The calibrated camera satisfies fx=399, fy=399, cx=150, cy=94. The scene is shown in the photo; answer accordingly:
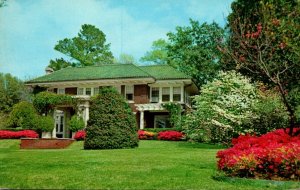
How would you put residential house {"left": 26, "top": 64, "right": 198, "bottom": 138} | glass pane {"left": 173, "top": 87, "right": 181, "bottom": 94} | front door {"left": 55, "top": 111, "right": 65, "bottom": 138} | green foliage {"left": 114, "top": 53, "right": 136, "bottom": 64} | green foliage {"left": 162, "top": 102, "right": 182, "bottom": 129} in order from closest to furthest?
green foliage {"left": 162, "top": 102, "right": 182, "bottom": 129}
residential house {"left": 26, "top": 64, "right": 198, "bottom": 138}
glass pane {"left": 173, "top": 87, "right": 181, "bottom": 94}
front door {"left": 55, "top": 111, "right": 65, "bottom": 138}
green foliage {"left": 114, "top": 53, "right": 136, "bottom": 64}

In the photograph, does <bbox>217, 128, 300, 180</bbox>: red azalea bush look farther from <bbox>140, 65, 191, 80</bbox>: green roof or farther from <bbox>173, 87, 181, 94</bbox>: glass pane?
<bbox>173, 87, 181, 94</bbox>: glass pane

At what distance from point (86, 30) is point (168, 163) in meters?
48.4

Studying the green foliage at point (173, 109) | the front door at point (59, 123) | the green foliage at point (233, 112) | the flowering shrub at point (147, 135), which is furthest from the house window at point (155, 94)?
the green foliage at point (233, 112)

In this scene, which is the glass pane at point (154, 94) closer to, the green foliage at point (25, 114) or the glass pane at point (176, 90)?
the glass pane at point (176, 90)

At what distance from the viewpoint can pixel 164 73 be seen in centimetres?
3969

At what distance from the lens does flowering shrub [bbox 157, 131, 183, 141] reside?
31.1 m

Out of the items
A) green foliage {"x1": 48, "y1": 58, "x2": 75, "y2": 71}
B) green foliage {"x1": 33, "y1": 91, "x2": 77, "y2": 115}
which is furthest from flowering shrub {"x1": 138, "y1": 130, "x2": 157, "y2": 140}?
green foliage {"x1": 48, "y1": 58, "x2": 75, "y2": 71}

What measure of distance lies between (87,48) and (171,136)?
3160 cm

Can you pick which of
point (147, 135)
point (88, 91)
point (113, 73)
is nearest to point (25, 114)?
point (88, 91)

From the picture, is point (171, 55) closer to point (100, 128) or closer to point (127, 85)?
point (127, 85)

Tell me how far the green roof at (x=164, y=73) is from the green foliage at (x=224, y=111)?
907cm

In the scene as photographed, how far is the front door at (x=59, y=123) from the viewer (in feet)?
134

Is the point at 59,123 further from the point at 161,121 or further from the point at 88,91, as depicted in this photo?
the point at 161,121

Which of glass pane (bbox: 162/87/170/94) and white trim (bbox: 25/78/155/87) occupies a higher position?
white trim (bbox: 25/78/155/87)
